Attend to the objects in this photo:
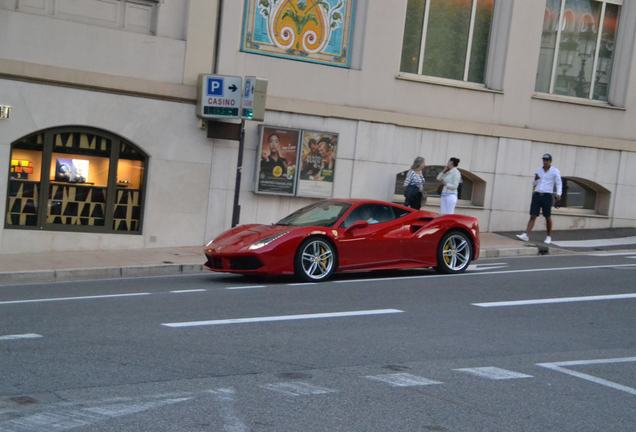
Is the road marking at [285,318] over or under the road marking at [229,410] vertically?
under

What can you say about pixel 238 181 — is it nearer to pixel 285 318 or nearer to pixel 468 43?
pixel 468 43

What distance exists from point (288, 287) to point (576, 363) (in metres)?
5.28

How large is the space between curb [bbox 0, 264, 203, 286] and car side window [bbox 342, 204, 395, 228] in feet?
10.0

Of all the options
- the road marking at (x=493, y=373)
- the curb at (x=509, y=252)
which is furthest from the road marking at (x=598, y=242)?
the road marking at (x=493, y=373)

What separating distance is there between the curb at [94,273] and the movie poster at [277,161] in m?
4.12

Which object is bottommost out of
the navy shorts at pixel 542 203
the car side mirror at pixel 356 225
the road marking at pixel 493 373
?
the road marking at pixel 493 373

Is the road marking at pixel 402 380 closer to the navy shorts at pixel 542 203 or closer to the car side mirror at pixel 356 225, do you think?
the car side mirror at pixel 356 225

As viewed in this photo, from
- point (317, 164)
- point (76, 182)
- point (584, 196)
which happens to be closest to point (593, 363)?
point (317, 164)

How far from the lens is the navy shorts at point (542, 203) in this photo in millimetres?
19797

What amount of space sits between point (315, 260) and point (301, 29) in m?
7.96


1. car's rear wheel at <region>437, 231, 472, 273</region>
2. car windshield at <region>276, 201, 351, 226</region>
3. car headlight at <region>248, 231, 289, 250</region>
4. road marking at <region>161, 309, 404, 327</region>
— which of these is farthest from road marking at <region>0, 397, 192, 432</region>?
car's rear wheel at <region>437, 231, 472, 273</region>

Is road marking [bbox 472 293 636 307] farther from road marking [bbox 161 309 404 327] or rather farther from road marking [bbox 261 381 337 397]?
road marking [bbox 261 381 337 397]

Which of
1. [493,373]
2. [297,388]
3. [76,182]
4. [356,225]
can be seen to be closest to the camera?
[297,388]

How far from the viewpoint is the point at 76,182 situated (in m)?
18.2
